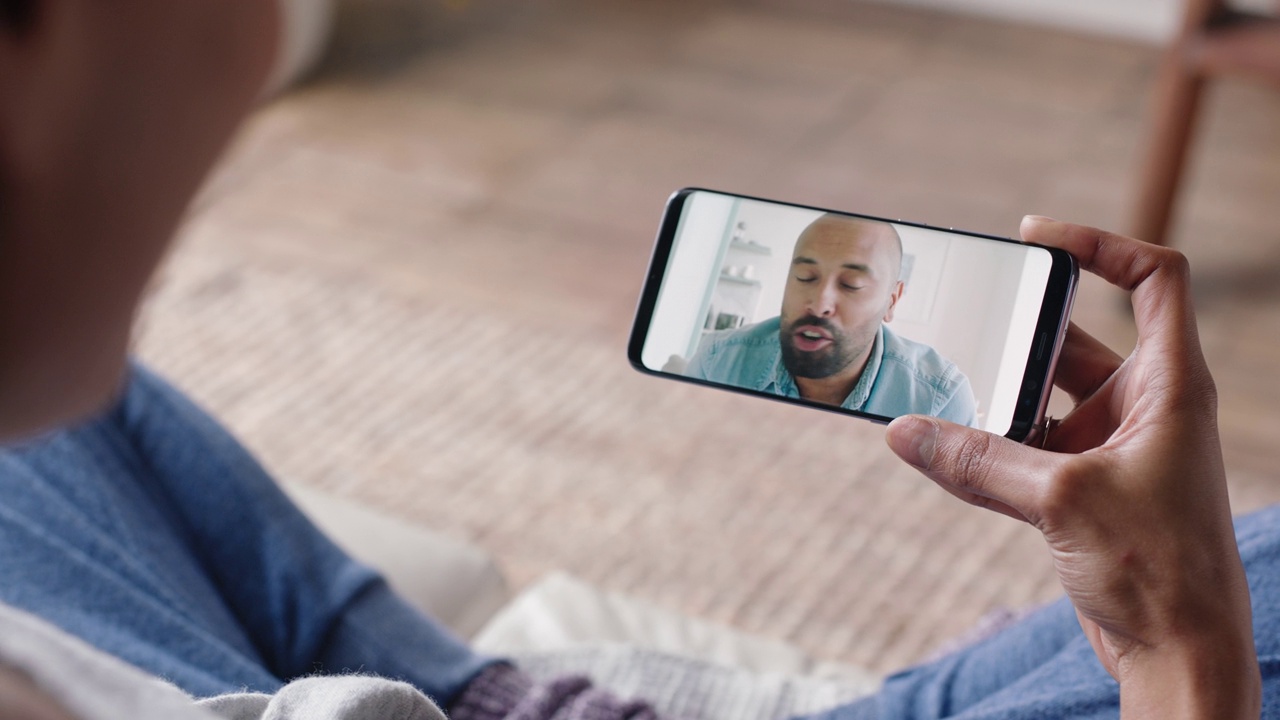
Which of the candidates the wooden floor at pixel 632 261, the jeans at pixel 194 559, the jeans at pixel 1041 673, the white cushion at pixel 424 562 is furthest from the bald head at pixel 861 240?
the wooden floor at pixel 632 261

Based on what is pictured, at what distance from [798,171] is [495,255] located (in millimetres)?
682

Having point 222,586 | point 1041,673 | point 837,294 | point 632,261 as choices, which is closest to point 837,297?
point 837,294

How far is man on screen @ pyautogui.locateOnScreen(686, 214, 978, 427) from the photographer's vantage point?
71 centimetres

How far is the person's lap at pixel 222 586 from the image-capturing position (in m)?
0.71

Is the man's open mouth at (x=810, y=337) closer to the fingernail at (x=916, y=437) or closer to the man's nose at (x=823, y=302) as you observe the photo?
the man's nose at (x=823, y=302)

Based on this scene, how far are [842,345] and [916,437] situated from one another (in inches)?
4.9

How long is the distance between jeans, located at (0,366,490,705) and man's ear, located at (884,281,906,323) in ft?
1.22

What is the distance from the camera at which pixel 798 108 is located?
2695 mm

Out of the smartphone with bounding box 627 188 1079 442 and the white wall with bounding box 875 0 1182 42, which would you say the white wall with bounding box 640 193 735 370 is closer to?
the smartphone with bounding box 627 188 1079 442

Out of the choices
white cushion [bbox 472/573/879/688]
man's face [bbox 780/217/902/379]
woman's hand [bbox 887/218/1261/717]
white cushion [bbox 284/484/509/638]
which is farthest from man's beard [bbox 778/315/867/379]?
white cushion [bbox 284/484/509/638]

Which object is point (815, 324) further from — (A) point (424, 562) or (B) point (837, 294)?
(A) point (424, 562)

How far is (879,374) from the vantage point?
710 mm

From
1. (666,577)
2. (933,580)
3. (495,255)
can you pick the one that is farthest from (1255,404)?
(495,255)

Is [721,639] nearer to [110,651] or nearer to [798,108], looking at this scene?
[110,651]
